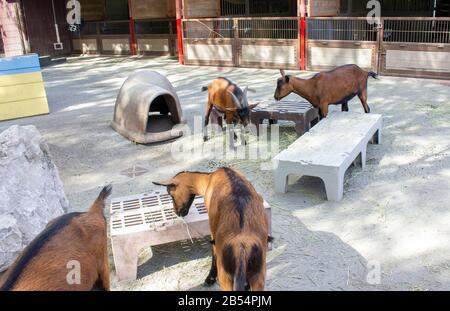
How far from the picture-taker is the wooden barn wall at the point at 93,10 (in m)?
18.0

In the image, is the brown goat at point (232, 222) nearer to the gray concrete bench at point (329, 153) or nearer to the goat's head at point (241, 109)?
the gray concrete bench at point (329, 153)

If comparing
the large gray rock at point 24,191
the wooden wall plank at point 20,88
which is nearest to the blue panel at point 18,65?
the wooden wall plank at point 20,88

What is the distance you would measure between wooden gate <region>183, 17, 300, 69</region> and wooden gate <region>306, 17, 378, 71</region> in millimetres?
466

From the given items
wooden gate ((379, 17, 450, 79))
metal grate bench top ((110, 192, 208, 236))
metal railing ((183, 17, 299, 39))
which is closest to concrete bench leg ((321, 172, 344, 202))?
metal grate bench top ((110, 192, 208, 236))

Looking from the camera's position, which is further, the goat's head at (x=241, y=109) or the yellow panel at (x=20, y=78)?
the yellow panel at (x=20, y=78)

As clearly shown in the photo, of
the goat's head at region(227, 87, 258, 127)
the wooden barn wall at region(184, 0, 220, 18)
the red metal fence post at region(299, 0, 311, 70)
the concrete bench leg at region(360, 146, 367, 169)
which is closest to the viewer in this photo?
the concrete bench leg at region(360, 146, 367, 169)

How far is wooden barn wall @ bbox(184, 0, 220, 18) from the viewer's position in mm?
13266

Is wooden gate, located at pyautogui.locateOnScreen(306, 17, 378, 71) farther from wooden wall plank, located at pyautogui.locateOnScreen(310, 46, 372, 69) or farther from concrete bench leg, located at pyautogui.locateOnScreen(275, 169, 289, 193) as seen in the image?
concrete bench leg, located at pyautogui.locateOnScreen(275, 169, 289, 193)

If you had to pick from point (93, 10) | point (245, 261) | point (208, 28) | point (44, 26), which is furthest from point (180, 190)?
point (44, 26)

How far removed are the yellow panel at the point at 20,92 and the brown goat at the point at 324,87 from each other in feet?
16.0

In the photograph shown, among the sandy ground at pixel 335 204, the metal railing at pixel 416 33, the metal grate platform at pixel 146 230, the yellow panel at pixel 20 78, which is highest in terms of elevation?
the metal railing at pixel 416 33

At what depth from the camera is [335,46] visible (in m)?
11.1

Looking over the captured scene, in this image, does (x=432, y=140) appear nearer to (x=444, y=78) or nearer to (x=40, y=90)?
(x=444, y=78)

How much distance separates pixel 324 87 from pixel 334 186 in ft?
7.52
